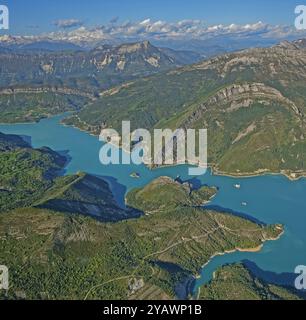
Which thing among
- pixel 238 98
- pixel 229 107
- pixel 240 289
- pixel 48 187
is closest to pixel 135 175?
pixel 48 187

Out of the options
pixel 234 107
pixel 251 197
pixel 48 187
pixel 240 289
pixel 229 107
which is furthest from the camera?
pixel 229 107

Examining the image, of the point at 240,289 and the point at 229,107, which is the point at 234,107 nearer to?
the point at 229,107

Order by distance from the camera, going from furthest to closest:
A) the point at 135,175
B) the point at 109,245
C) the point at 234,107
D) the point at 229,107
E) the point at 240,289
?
the point at 229,107
the point at 234,107
the point at 135,175
the point at 109,245
the point at 240,289

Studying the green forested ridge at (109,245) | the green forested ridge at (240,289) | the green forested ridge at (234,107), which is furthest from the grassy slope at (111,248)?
the green forested ridge at (234,107)

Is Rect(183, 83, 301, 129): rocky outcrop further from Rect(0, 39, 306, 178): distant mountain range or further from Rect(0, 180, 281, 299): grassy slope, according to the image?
Rect(0, 180, 281, 299): grassy slope

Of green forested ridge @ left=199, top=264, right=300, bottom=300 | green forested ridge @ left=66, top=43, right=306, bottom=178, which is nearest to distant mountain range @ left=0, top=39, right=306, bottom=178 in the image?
green forested ridge @ left=66, top=43, right=306, bottom=178

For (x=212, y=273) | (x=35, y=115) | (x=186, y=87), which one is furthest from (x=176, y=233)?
(x=35, y=115)
